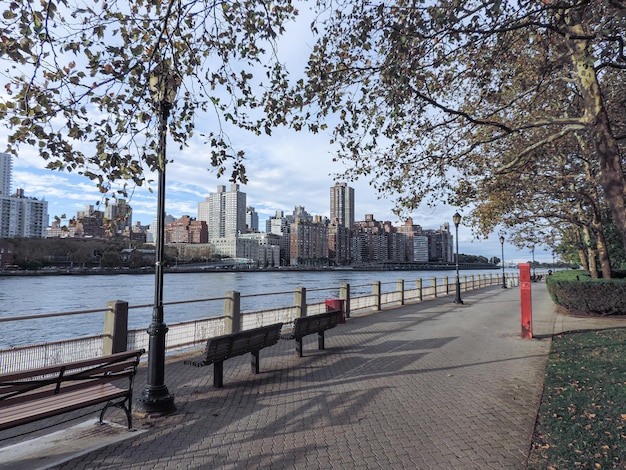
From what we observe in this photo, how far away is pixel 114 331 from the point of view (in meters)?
7.02

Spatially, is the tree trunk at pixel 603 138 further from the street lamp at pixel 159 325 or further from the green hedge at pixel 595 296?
the green hedge at pixel 595 296

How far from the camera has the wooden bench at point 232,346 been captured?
5914 millimetres

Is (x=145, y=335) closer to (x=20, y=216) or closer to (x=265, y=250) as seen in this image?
(x=20, y=216)

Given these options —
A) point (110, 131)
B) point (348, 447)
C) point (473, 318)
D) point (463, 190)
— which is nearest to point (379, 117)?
point (463, 190)

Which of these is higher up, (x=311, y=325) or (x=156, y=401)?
(x=311, y=325)

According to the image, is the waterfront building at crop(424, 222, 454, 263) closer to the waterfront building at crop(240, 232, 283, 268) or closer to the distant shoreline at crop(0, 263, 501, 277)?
the distant shoreline at crop(0, 263, 501, 277)

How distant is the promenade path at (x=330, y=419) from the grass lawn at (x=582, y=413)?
191 mm

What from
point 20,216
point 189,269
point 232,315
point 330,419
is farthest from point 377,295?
point 20,216

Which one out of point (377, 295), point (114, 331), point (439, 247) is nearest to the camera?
point (114, 331)

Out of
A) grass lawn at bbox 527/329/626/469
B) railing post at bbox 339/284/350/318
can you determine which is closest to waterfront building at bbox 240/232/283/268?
railing post at bbox 339/284/350/318

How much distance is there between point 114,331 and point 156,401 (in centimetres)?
249

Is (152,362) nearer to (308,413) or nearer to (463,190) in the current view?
(308,413)

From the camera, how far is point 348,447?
419cm

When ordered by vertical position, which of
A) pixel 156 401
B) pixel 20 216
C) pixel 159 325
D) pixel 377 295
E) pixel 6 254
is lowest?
pixel 156 401
